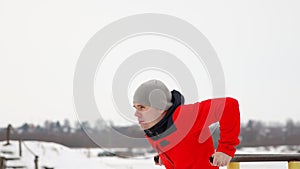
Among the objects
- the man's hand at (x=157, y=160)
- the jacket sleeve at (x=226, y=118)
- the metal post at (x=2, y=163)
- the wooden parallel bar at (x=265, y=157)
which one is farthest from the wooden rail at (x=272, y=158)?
the metal post at (x=2, y=163)

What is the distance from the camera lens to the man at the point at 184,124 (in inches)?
33.6

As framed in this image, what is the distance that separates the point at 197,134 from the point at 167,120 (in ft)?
0.26

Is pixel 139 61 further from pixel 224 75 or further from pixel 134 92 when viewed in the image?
pixel 224 75

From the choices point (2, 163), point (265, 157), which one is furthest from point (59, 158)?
point (265, 157)

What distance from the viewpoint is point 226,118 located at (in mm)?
850

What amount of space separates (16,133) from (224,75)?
7.28m

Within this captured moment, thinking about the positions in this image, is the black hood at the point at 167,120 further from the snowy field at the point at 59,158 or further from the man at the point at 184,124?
the snowy field at the point at 59,158

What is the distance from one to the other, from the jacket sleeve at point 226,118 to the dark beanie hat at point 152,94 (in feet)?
0.25

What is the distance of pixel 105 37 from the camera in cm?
89

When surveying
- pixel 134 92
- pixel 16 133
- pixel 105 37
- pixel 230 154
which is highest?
pixel 16 133

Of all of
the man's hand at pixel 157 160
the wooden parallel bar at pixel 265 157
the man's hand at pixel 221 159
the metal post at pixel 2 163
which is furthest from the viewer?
the metal post at pixel 2 163

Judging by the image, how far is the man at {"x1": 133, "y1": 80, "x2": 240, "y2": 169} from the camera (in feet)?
2.80

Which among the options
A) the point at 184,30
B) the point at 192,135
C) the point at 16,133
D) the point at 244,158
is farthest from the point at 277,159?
the point at 16,133

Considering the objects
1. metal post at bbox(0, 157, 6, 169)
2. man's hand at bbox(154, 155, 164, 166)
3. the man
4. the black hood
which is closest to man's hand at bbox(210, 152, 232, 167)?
the man
